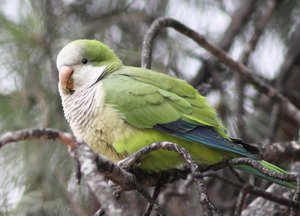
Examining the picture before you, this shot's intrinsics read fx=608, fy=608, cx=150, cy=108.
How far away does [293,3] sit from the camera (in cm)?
379

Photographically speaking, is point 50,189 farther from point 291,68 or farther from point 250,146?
point 291,68

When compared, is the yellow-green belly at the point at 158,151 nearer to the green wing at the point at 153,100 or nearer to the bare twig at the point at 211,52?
the green wing at the point at 153,100

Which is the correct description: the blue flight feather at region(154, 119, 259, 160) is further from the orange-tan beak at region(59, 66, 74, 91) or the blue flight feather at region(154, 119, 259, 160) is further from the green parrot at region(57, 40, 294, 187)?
the orange-tan beak at region(59, 66, 74, 91)

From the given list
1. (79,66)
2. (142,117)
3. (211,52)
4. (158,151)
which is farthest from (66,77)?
(211,52)

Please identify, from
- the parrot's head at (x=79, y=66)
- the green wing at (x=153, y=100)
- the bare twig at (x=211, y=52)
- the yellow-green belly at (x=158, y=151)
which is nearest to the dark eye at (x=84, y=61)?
the parrot's head at (x=79, y=66)

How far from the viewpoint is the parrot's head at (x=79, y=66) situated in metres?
2.68

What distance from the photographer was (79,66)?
2725 millimetres

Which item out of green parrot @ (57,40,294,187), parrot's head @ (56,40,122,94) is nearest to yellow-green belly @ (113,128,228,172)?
green parrot @ (57,40,294,187)

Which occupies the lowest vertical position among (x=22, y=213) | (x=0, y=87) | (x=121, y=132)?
(x=22, y=213)

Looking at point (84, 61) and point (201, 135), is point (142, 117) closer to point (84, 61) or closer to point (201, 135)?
point (201, 135)

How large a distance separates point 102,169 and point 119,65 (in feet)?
3.72

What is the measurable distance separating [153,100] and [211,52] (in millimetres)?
661

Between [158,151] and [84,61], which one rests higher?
[84,61]

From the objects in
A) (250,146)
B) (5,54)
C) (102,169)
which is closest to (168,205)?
(250,146)
